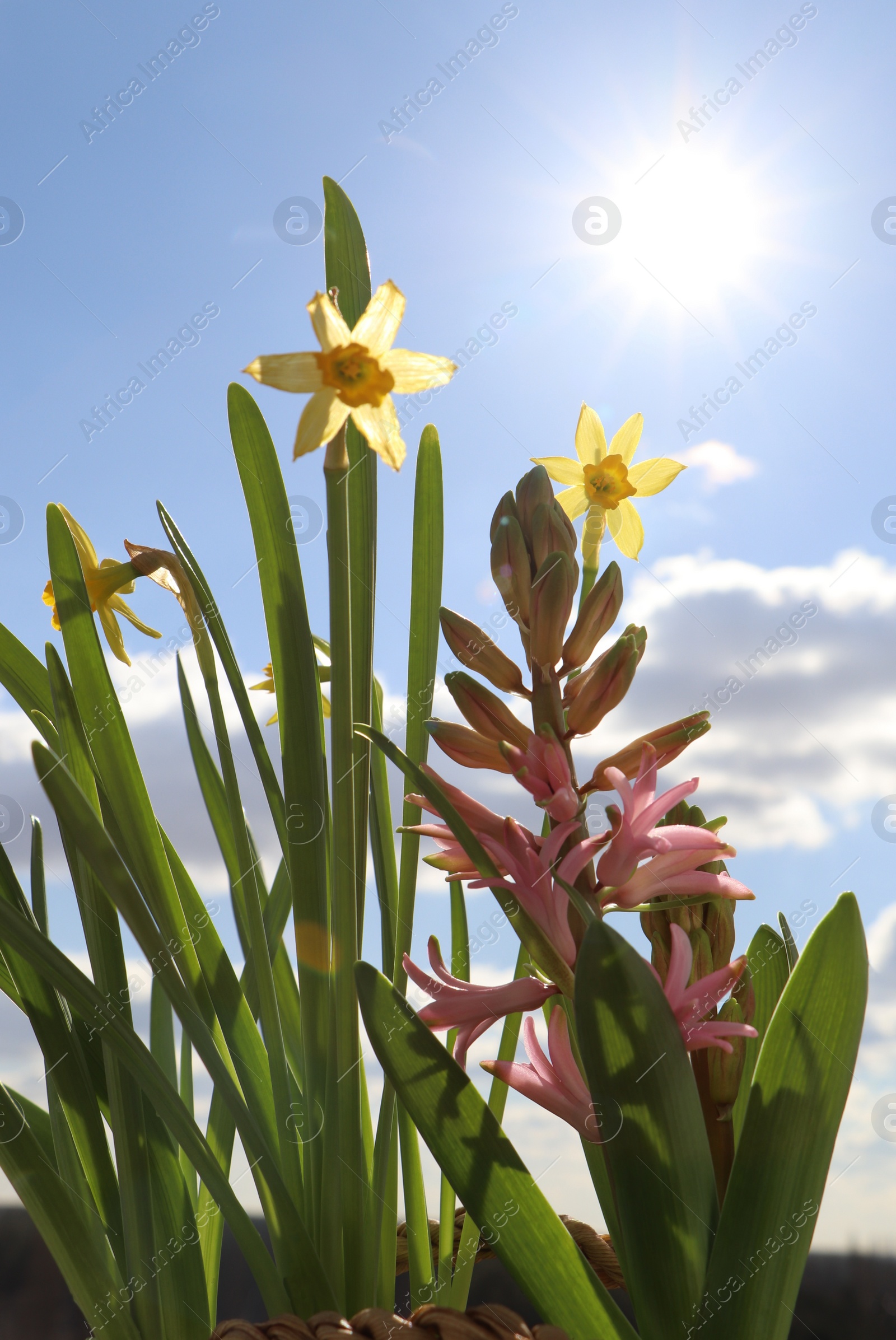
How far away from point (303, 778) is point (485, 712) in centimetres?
20

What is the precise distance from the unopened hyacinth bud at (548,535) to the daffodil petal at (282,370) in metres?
0.26

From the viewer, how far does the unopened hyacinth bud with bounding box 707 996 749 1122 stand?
2.16 ft

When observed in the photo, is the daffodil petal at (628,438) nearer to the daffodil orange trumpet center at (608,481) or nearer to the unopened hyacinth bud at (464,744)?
the daffodil orange trumpet center at (608,481)

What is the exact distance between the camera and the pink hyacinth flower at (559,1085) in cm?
63

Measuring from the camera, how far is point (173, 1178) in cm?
81

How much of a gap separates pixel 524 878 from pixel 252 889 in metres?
0.31

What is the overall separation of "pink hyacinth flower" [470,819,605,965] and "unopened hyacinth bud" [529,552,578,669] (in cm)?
15

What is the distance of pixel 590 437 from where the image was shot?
961mm

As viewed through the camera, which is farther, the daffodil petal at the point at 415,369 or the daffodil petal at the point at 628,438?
the daffodil petal at the point at 628,438

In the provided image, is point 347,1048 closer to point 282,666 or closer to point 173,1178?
point 173,1178

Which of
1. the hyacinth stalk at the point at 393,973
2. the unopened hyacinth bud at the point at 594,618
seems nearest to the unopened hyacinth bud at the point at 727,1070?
the hyacinth stalk at the point at 393,973

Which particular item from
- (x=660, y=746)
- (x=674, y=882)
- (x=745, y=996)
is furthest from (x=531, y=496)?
(x=745, y=996)

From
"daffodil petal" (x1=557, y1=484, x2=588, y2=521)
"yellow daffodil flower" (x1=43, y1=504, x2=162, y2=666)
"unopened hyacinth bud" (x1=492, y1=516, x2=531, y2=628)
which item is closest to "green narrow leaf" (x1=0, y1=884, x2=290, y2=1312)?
"yellow daffodil flower" (x1=43, y1=504, x2=162, y2=666)

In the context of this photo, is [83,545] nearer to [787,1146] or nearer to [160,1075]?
[160,1075]
